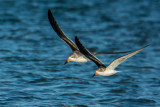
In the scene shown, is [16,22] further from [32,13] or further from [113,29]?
[113,29]

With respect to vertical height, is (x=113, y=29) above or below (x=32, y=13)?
below

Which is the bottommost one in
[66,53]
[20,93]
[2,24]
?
[20,93]

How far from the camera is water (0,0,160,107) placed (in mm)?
8664

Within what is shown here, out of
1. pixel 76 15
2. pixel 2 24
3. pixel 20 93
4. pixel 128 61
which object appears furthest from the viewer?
pixel 76 15

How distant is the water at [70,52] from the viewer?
866 cm

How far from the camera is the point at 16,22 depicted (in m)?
17.8

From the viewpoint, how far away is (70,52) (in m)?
13.2

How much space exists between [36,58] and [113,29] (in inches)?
249

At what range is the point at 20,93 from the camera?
28.2ft

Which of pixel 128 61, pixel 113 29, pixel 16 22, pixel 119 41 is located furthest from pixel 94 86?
pixel 16 22

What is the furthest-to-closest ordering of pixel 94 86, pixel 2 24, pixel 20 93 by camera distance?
pixel 2 24
pixel 94 86
pixel 20 93

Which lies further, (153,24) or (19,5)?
(19,5)

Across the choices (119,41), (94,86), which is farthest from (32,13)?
(94,86)

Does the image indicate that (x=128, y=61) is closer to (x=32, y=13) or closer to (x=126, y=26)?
(x=126, y=26)
